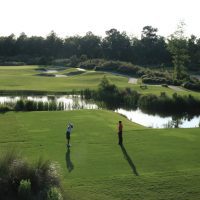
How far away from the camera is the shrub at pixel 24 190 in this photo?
14461mm

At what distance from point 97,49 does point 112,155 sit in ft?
342

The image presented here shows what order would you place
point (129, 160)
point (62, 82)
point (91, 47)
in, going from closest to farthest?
point (129, 160) → point (62, 82) → point (91, 47)

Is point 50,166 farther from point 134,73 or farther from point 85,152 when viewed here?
point 134,73

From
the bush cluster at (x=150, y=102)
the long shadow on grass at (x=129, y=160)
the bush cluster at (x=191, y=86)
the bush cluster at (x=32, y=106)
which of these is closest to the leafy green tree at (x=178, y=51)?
the bush cluster at (x=191, y=86)

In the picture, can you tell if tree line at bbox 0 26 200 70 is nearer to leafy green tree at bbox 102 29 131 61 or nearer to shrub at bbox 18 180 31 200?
leafy green tree at bbox 102 29 131 61

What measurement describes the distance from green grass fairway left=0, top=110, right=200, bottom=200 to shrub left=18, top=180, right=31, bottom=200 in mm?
2123

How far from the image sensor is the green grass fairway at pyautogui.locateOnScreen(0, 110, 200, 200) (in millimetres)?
16984

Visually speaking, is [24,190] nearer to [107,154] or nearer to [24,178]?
[24,178]

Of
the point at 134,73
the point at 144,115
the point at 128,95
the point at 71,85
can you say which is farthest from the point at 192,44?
the point at 144,115

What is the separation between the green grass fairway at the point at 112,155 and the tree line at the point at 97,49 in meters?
80.0

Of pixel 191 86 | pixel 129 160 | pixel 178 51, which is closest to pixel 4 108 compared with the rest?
pixel 129 160

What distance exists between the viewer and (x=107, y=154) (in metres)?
22.3

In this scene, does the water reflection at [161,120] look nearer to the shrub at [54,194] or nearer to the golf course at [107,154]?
the golf course at [107,154]

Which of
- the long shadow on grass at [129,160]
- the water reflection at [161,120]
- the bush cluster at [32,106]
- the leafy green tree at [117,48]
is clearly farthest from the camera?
the leafy green tree at [117,48]
